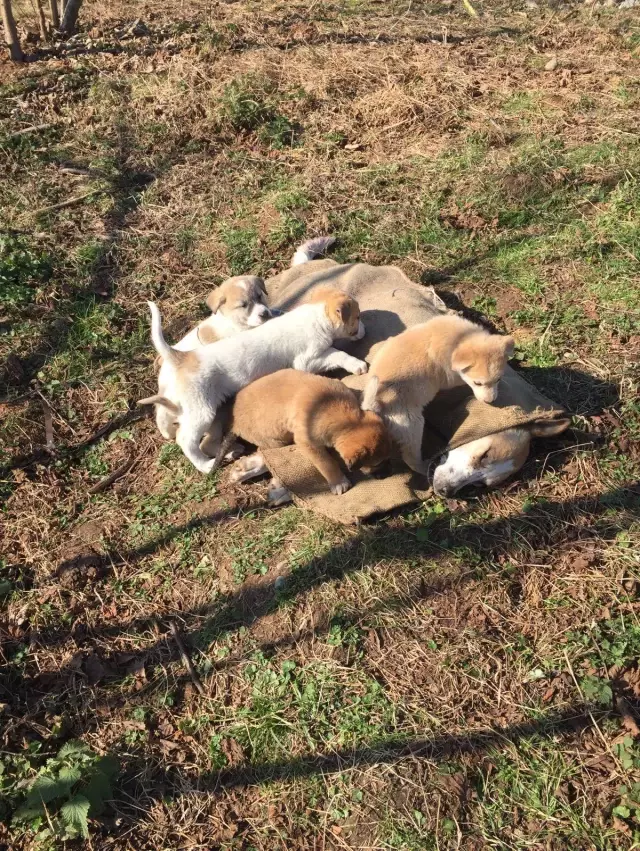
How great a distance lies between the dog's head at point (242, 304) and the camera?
5371 millimetres

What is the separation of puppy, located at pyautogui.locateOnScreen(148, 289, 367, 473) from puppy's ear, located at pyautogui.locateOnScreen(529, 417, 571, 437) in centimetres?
144

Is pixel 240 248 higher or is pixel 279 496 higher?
pixel 240 248

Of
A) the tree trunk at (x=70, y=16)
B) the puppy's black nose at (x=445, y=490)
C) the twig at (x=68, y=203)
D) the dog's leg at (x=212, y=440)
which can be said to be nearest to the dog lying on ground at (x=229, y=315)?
the dog's leg at (x=212, y=440)

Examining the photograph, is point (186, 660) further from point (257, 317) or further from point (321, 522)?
point (257, 317)

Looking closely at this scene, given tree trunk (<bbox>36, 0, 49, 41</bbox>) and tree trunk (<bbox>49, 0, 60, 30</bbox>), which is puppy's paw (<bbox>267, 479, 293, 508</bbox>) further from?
tree trunk (<bbox>49, 0, 60, 30</bbox>)

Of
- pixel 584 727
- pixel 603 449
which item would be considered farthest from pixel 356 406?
pixel 584 727

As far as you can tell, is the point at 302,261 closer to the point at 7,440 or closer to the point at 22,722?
the point at 7,440

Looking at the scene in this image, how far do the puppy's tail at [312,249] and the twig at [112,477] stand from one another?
8.81ft

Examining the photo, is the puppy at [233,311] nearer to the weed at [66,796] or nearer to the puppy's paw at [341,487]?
the puppy's paw at [341,487]

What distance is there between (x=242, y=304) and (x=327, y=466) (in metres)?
1.74

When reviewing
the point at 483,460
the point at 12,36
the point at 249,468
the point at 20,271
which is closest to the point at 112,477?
the point at 249,468

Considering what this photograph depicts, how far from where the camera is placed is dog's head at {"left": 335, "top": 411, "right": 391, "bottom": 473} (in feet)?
14.2

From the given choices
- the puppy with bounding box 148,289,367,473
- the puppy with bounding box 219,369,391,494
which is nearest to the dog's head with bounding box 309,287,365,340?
the puppy with bounding box 148,289,367,473

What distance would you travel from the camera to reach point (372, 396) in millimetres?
4562
